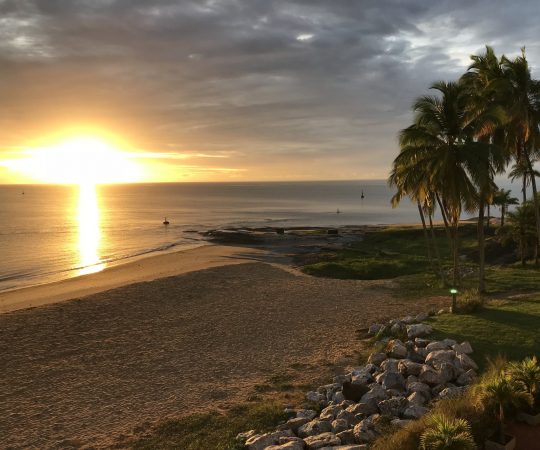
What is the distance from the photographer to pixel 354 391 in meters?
12.1

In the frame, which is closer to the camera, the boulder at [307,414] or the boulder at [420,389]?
the boulder at [307,414]

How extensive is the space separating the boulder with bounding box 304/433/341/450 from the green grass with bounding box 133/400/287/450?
1.73 metres

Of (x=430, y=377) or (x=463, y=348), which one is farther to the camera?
(x=463, y=348)

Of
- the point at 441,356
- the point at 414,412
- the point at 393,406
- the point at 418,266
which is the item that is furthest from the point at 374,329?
the point at 418,266

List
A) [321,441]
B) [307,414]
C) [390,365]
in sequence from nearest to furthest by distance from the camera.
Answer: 1. [321,441]
2. [307,414]
3. [390,365]

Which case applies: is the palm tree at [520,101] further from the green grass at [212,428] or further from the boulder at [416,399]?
the green grass at [212,428]

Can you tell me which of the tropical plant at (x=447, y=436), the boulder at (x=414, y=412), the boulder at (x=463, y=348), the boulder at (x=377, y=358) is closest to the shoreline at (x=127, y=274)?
the boulder at (x=377, y=358)

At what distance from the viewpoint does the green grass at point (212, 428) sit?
11.0 meters

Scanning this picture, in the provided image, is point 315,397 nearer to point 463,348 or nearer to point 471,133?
point 463,348

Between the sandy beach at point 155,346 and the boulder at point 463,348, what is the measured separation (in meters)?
3.94

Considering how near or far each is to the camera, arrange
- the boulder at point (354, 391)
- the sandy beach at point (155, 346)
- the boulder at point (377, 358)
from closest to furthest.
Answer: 1. the boulder at point (354, 391)
2. the sandy beach at point (155, 346)
3. the boulder at point (377, 358)

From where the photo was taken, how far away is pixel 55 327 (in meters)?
21.8

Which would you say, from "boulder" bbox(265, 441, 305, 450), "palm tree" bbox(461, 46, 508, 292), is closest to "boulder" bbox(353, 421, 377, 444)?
"boulder" bbox(265, 441, 305, 450)

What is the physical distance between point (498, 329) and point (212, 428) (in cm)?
1078
